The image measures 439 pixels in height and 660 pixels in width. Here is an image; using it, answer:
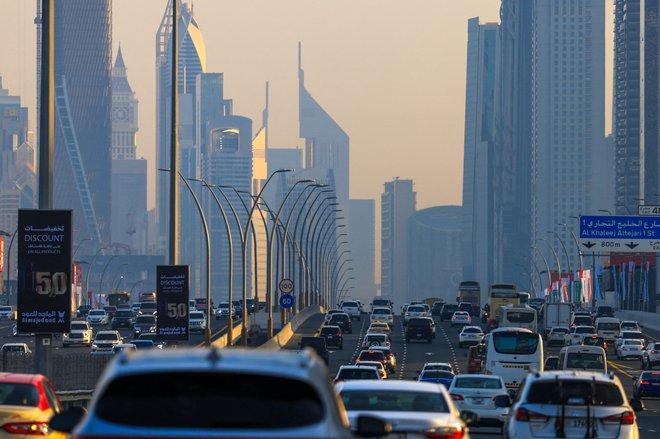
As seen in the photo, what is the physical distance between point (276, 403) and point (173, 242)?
119ft

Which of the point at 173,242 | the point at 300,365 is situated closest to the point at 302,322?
the point at 173,242

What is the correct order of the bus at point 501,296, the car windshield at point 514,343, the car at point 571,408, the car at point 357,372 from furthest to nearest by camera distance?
the bus at point 501,296
the car windshield at point 514,343
the car at point 357,372
the car at point 571,408

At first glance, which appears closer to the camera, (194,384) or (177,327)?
(194,384)

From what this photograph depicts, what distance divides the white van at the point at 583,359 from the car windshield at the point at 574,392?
2927cm

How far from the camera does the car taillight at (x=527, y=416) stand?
19203 mm

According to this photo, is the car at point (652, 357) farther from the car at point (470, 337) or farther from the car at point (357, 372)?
the car at point (357, 372)

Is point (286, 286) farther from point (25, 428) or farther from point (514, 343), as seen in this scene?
point (25, 428)

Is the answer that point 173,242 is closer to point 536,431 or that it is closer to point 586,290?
point 536,431

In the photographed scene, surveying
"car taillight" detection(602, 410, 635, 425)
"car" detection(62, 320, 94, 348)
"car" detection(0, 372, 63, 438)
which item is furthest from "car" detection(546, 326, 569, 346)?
"car" detection(0, 372, 63, 438)

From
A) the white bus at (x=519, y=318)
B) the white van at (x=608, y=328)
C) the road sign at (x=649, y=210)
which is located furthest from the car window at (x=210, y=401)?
the white van at (x=608, y=328)

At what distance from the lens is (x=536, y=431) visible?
1920 centimetres

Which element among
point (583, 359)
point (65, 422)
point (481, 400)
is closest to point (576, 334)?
point (583, 359)

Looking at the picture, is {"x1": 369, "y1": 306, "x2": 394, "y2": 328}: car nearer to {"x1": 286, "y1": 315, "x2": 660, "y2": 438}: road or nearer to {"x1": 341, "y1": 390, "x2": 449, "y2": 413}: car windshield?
{"x1": 286, "y1": 315, "x2": 660, "y2": 438}: road

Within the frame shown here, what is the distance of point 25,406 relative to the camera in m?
18.2
